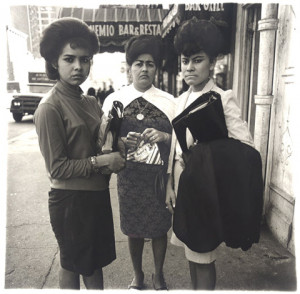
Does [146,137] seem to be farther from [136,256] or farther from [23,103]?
[23,103]

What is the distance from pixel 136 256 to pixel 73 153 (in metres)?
1.18

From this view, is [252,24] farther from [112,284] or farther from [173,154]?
[112,284]

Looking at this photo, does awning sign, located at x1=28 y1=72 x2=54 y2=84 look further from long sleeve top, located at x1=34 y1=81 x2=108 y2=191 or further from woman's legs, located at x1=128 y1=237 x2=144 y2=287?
long sleeve top, located at x1=34 y1=81 x2=108 y2=191

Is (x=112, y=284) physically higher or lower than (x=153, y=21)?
lower

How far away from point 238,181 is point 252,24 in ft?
11.9

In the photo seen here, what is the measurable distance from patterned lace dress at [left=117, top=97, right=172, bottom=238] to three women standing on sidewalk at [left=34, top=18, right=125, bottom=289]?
1.32ft

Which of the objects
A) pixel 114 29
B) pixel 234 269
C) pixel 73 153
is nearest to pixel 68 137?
pixel 73 153

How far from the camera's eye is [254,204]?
4.98 feet

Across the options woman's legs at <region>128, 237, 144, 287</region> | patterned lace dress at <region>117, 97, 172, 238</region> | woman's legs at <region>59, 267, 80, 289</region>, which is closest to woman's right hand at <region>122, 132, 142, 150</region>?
patterned lace dress at <region>117, 97, 172, 238</region>

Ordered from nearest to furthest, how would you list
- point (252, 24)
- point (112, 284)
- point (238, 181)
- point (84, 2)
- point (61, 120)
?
point (238, 181) < point (61, 120) < point (84, 2) < point (112, 284) < point (252, 24)

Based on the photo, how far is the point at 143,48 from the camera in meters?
2.09

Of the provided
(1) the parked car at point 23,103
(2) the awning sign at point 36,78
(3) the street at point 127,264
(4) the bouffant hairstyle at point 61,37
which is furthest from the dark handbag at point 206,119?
(2) the awning sign at point 36,78

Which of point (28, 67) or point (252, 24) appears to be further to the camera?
point (28, 67)

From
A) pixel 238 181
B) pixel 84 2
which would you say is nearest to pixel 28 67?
pixel 84 2
